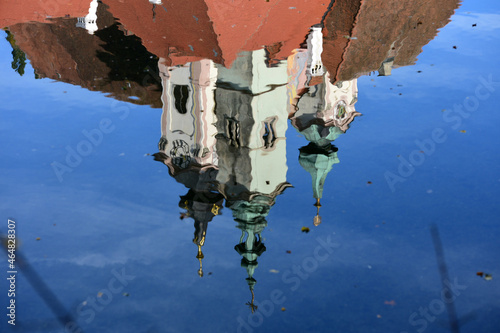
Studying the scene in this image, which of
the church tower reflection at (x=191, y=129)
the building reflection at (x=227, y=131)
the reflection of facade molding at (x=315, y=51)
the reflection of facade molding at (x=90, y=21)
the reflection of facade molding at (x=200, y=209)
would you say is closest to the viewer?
the reflection of facade molding at (x=200, y=209)

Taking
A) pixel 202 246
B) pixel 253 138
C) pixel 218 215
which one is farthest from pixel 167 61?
pixel 202 246

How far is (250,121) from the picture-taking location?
3231 centimetres

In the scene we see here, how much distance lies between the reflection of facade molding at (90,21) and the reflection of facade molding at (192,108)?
260 inches

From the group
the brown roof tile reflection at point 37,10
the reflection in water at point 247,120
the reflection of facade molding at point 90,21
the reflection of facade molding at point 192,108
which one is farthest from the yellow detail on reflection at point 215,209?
the brown roof tile reflection at point 37,10

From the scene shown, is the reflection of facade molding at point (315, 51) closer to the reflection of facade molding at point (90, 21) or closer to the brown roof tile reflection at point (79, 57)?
the brown roof tile reflection at point (79, 57)

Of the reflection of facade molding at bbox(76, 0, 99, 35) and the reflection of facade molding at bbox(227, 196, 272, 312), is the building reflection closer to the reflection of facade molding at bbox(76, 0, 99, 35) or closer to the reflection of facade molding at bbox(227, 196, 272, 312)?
the reflection of facade molding at bbox(227, 196, 272, 312)

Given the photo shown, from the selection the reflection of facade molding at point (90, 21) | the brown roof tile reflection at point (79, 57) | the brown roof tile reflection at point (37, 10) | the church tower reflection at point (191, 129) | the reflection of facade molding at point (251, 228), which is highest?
the brown roof tile reflection at point (37, 10)

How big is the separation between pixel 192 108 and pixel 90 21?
34.0 ft

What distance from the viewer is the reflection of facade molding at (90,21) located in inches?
1506

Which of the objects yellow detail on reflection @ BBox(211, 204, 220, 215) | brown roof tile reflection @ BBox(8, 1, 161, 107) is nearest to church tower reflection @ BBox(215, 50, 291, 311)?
yellow detail on reflection @ BBox(211, 204, 220, 215)

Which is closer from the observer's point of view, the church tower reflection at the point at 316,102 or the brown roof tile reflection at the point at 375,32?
the church tower reflection at the point at 316,102

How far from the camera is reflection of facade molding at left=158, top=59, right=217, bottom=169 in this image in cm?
2991

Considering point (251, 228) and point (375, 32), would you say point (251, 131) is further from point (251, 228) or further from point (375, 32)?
point (251, 228)

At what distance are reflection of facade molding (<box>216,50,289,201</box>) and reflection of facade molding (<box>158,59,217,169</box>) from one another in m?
0.48
